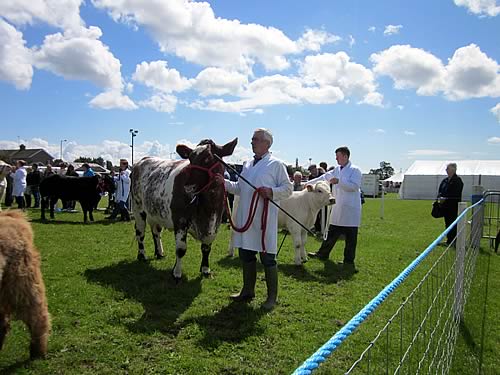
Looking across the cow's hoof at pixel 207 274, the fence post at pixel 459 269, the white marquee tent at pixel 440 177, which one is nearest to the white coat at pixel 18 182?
the cow's hoof at pixel 207 274

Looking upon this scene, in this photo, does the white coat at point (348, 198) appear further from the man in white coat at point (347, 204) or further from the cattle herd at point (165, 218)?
the cattle herd at point (165, 218)

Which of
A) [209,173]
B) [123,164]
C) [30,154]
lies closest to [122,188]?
[123,164]

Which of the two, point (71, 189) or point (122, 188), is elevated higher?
point (122, 188)

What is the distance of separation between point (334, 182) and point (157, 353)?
17.9ft

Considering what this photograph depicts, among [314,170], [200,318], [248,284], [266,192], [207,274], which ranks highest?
[314,170]

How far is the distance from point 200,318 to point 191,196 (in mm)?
1891

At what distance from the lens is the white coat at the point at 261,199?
216 inches

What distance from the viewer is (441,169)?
48562 mm

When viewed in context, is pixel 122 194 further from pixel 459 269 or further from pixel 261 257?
pixel 459 269

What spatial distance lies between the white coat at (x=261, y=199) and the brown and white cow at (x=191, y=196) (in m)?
0.74

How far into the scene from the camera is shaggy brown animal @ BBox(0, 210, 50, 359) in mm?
3600

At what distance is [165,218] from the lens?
23.8ft

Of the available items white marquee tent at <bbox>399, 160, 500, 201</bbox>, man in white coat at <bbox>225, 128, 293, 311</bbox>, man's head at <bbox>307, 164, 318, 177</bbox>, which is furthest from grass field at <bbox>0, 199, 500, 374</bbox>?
white marquee tent at <bbox>399, 160, 500, 201</bbox>

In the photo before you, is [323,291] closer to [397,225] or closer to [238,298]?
[238,298]
